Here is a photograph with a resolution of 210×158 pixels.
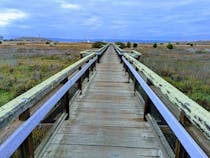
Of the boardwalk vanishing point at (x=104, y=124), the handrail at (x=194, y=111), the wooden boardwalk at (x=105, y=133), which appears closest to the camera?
the handrail at (x=194, y=111)

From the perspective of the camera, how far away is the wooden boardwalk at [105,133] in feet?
9.30

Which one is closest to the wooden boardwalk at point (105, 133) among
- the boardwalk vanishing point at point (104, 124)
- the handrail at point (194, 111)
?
the boardwalk vanishing point at point (104, 124)

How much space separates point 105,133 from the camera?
11.3 ft

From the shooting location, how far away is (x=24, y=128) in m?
1.78

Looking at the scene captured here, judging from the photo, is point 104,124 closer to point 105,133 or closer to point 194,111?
point 105,133

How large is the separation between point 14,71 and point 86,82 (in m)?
8.64

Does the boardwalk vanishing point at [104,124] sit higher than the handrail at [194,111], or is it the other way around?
the handrail at [194,111]

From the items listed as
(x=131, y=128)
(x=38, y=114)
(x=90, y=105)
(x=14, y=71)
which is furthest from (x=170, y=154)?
(x=14, y=71)

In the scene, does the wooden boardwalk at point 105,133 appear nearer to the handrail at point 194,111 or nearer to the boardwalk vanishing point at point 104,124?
the boardwalk vanishing point at point 104,124

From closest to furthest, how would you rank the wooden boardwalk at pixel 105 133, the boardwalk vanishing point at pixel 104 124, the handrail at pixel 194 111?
the handrail at pixel 194 111
the boardwalk vanishing point at pixel 104 124
the wooden boardwalk at pixel 105 133

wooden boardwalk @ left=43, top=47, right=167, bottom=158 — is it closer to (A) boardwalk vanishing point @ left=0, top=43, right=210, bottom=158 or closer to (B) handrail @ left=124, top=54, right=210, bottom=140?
(A) boardwalk vanishing point @ left=0, top=43, right=210, bottom=158

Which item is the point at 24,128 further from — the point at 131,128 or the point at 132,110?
the point at 132,110

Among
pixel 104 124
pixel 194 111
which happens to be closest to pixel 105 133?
pixel 104 124

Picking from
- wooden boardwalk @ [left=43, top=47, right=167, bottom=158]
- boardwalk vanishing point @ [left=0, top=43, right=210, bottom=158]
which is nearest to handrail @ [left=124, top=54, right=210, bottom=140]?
boardwalk vanishing point @ [left=0, top=43, right=210, bottom=158]
